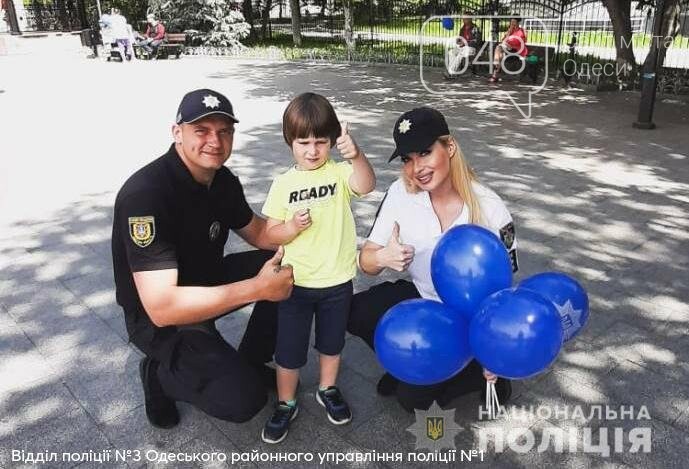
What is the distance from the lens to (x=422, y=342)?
6.84 ft

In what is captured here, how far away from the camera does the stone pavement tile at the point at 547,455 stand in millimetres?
2492

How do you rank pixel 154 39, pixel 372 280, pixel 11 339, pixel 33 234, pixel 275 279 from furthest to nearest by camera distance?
pixel 154 39 < pixel 33 234 < pixel 372 280 < pixel 11 339 < pixel 275 279

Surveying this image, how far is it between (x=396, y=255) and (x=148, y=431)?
4.95 ft

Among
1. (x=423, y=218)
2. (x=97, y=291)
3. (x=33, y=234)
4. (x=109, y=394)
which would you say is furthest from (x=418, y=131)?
(x=33, y=234)

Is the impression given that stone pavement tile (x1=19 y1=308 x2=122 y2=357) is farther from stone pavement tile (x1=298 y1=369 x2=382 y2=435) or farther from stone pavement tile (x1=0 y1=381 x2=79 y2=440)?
stone pavement tile (x1=298 y1=369 x2=382 y2=435)

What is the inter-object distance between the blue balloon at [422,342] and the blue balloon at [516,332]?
11 centimetres

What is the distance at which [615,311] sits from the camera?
366 centimetres

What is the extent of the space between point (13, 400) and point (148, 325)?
1.02 m

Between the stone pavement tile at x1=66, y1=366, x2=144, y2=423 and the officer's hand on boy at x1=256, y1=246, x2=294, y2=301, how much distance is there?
1154mm

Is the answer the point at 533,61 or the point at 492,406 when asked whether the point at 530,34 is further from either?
the point at 492,406

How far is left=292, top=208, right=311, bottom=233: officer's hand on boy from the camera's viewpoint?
2480mm


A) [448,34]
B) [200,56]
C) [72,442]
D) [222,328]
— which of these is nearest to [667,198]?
[222,328]

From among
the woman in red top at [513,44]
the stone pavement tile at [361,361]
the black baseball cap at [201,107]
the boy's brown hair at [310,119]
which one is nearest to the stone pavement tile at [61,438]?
the stone pavement tile at [361,361]

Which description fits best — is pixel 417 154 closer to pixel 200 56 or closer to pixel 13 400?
pixel 13 400
